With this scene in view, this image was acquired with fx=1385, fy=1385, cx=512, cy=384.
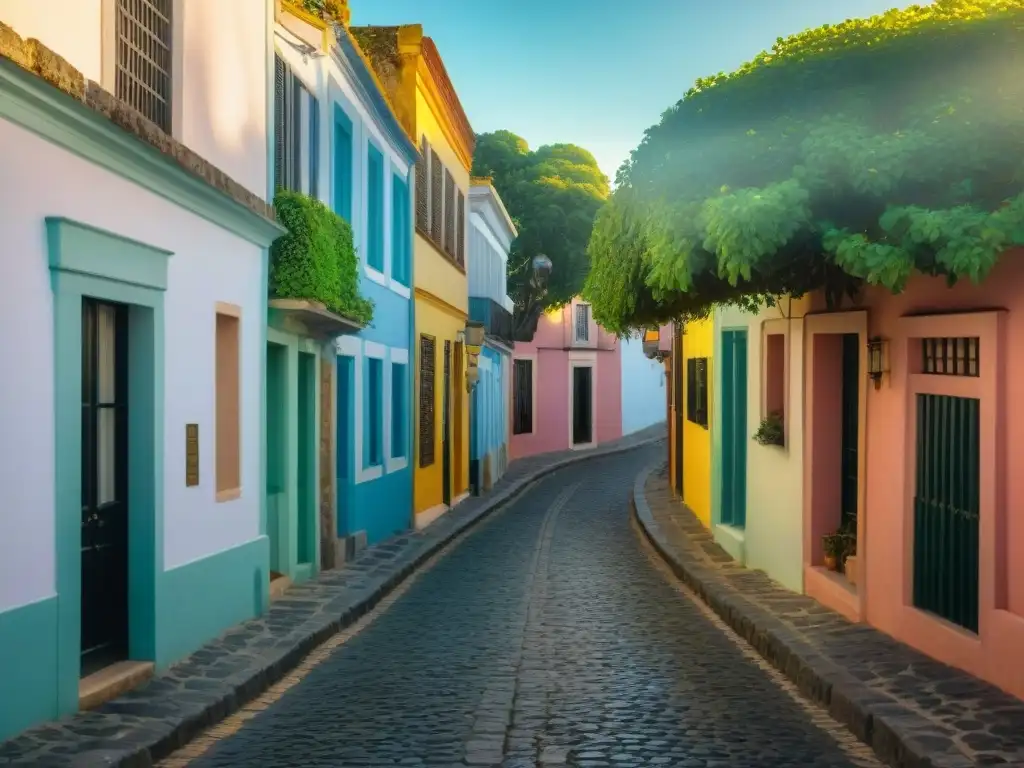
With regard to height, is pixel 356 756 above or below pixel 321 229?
below

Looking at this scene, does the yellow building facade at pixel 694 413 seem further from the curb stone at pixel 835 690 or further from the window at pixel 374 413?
the curb stone at pixel 835 690

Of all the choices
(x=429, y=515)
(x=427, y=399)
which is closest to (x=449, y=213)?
(x=427, y=399)

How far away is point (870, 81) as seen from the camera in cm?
932

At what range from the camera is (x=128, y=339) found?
8.59 m

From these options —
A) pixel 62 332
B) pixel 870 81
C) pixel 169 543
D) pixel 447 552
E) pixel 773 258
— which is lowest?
pixel 447 552

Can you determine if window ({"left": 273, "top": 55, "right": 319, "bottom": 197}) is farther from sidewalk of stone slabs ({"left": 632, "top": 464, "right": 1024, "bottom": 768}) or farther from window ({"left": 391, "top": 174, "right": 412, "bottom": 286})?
sidewalk of stone slabs ({"left": 632, "top": 464, "right": 1024, "bottom": 768})

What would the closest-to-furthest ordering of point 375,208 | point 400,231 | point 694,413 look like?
point 375,208 < point 400,231 < point 694,413

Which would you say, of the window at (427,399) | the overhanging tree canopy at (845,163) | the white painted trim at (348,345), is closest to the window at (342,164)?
the white painted trim at (348,345)

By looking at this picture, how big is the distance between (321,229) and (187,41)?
126 inches

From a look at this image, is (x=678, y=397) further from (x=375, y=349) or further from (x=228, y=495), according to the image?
(x=228, y=495)

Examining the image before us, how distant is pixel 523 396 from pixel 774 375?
102ft

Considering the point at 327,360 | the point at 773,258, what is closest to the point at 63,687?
the point at 773,258

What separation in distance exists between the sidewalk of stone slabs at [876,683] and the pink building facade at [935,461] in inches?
8.1

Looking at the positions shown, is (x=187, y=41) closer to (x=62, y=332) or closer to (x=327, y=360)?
(x=62, y=332)
